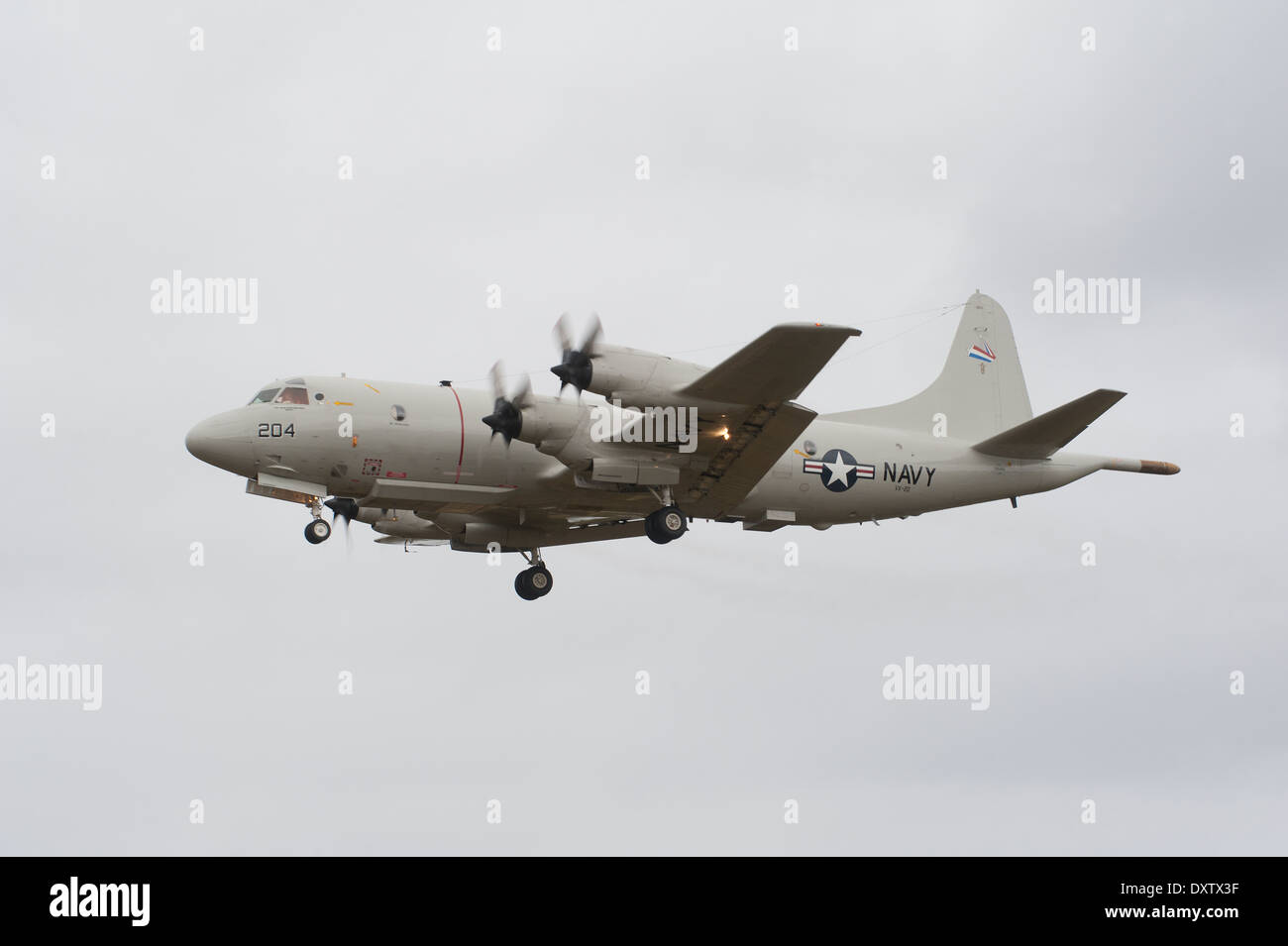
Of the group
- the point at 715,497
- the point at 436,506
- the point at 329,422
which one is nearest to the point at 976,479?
the point at 715,497

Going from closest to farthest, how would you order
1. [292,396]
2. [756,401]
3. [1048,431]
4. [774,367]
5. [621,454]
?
[774,367], [756,401], [292,396], [621,454], [1048,431]

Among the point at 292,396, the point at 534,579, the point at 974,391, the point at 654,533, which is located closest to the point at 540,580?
the point at 534,579

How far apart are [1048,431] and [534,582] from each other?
393 inches

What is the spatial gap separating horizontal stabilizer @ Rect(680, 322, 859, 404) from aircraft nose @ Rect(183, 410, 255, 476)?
708cm

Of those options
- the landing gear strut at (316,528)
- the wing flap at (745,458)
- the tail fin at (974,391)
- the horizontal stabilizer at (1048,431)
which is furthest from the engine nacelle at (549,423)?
the horizontal stabilizer at (1048,431)

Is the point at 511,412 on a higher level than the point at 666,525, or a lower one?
higher

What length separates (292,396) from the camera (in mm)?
25328

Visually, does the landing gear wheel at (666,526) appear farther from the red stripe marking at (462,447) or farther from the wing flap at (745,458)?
the red stripe marking at (462,447)

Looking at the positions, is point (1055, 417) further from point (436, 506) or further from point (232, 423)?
point (232, 423)

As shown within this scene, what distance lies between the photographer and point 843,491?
91.8 ft

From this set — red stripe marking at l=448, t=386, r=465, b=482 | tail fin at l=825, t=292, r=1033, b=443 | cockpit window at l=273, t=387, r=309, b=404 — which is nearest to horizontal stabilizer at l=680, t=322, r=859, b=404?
red stripe marking at l=448, t=386, r=465, b=482

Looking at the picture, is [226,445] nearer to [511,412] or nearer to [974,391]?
[511,412]
